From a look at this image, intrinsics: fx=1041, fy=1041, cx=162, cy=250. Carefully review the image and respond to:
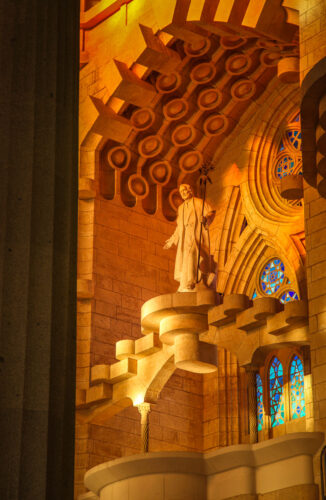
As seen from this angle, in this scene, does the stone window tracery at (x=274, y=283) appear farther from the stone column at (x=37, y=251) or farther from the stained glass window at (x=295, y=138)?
the stone column at (x=37, y=251)

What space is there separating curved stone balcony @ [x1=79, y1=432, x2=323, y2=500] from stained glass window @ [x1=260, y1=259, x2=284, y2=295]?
4.62m

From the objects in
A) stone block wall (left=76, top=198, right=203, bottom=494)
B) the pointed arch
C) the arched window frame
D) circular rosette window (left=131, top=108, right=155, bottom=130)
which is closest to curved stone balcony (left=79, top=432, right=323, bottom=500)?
stone block wall (left=76, top=198, right=203, bottom=494)

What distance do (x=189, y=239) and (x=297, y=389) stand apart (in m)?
3.11

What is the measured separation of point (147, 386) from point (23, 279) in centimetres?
1094

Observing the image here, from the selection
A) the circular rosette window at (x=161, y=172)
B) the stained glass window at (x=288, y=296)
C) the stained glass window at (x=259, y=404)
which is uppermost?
the circular rosette window at (x=161, y=172)

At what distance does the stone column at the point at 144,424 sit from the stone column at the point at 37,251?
10126 millimetres

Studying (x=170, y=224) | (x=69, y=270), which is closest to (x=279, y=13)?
(x=170, y=224)

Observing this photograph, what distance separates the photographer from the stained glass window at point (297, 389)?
1653 centimetres

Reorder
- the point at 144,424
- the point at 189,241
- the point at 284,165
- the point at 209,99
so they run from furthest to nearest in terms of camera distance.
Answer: the point at 209,99
the point at 284,165
the point at 144,424
the point at 189,241

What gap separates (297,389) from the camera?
656 inches

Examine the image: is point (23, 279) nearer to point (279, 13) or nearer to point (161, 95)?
point (279, 13)

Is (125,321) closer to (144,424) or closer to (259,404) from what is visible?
(144,424)

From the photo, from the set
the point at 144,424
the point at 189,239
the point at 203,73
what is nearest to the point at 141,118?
the point at 203,73

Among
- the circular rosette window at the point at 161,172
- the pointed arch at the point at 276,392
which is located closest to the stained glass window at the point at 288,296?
the pointed arch at the point at 276,392
